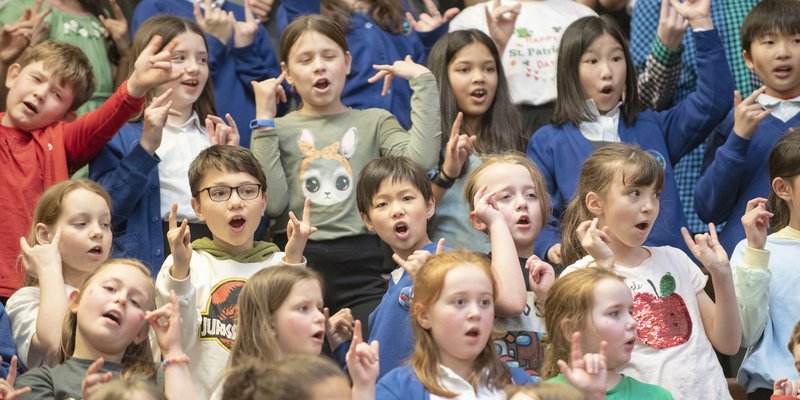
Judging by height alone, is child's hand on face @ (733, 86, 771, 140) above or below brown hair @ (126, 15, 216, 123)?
below

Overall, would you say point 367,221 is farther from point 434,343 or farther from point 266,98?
point 434,343

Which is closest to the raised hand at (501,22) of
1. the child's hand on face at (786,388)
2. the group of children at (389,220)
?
the group of children at (389,220)

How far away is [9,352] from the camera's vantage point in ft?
12.4

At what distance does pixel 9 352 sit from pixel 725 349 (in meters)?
2.16

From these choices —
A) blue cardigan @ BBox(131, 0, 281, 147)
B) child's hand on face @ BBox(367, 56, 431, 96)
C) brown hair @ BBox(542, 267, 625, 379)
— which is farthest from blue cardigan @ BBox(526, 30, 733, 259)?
blue cardigan @ BBox(131, 0, 281, 147)

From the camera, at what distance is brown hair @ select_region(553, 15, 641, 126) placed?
5039 mm

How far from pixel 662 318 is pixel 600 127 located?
1349 mm

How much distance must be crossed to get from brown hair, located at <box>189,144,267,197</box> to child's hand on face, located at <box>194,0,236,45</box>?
124cm

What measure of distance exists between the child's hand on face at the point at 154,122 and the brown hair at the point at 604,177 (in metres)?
1.46

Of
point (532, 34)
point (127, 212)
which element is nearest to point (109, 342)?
point (127, 212)

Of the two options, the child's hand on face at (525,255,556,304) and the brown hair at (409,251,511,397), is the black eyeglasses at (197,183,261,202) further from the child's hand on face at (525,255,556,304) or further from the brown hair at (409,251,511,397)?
the child's hand on face at (525,255,556,304)

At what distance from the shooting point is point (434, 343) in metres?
3.52

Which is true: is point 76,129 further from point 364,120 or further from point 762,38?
point 762,38

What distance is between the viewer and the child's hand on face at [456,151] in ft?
15.1
